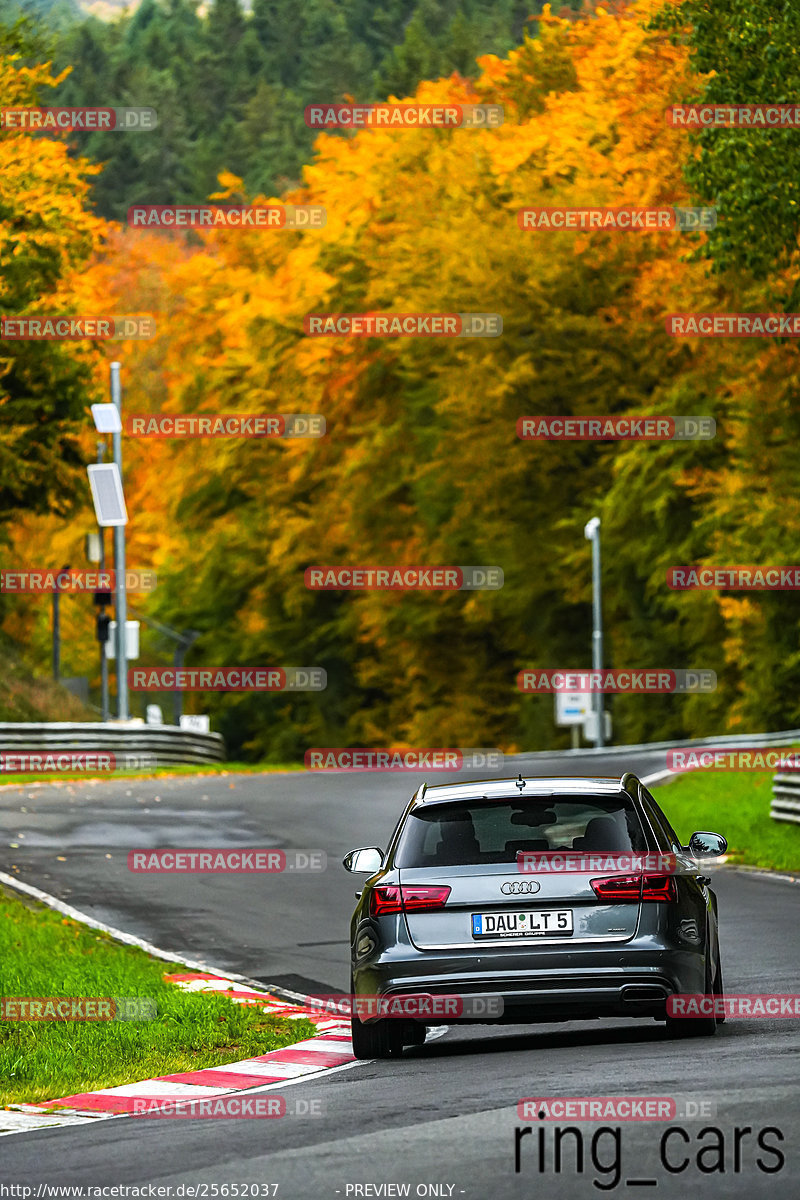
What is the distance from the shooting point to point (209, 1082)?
38.4ft

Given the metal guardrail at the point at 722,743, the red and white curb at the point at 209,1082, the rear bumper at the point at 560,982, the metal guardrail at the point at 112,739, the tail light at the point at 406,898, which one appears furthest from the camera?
the metal guardrail at the point at 722,743

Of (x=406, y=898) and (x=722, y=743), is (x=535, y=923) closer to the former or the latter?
(x=406, y=898)

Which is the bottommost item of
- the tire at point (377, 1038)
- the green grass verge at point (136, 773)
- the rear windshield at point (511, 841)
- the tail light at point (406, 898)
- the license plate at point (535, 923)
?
the tire at point (377, 1038)

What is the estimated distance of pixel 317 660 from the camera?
68250mm

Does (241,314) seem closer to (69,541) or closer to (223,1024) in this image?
(69,541)

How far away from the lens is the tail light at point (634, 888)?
38.2 ft

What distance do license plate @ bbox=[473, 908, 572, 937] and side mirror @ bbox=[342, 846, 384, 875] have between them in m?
0.99

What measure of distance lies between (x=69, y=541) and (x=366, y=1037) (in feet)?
230

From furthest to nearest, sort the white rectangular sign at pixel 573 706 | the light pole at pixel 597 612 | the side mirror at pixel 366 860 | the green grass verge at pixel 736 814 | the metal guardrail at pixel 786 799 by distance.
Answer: the white rectangular sign at pixel 573 706
the light pole at pixel 597 612
the metal guardrail at pixel 786 799
the green grass verge at pixel 736 814
the side mirror at pixel 366 860

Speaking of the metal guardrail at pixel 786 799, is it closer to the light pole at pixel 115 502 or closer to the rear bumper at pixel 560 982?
the rear bumper at pixel 560 982


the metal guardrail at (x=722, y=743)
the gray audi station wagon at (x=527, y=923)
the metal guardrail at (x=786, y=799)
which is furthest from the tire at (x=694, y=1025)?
→ the metal guardrail at (x=722, y=743)

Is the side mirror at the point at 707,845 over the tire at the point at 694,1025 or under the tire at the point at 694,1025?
over

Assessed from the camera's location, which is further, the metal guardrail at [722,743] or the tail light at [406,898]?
the metal guardrail at [722,743]

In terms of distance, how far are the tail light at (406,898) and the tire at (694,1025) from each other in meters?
1.34
